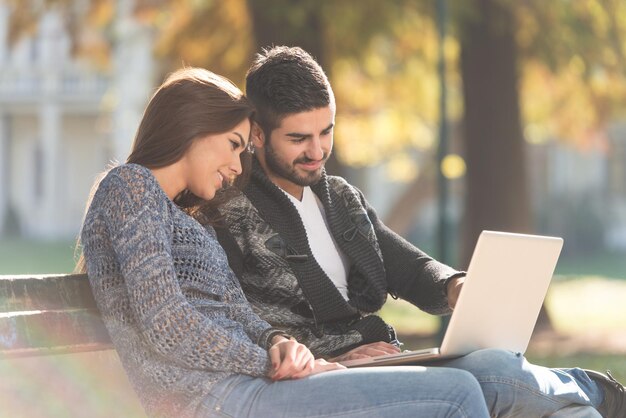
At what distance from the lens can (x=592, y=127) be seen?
762 inches

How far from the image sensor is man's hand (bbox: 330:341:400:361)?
4.24 m

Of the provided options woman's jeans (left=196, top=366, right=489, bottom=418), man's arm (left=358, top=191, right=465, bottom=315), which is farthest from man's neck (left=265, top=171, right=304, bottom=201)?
woman's jeans (left=196, top=366, right=489, bottom=418)

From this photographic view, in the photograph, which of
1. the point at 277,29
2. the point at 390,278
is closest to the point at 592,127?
the point at 277,29

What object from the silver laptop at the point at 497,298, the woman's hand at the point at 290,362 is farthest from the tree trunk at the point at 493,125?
the woman's hand at the point at 290,362

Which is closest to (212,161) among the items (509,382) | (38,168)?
(509,382)

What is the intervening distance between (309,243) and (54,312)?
3.62 feet

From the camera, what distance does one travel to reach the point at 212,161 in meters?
3.85

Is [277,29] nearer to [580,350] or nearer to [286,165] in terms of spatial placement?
[580,350]

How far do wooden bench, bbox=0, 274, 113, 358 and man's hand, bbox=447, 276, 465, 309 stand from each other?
1266mm

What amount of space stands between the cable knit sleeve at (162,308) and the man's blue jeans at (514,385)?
61 centimetres

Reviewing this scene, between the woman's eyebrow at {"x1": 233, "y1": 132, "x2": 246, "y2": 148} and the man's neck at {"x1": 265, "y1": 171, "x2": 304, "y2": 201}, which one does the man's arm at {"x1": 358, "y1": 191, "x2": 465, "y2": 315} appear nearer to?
the man's neck at {"x1": 265, "y1": 171, "x2": 304, "y2": 201}

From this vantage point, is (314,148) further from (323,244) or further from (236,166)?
(236,166)

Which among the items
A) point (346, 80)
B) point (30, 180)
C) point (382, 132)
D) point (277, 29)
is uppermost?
point (277, 29)

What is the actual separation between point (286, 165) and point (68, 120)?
45821mm
